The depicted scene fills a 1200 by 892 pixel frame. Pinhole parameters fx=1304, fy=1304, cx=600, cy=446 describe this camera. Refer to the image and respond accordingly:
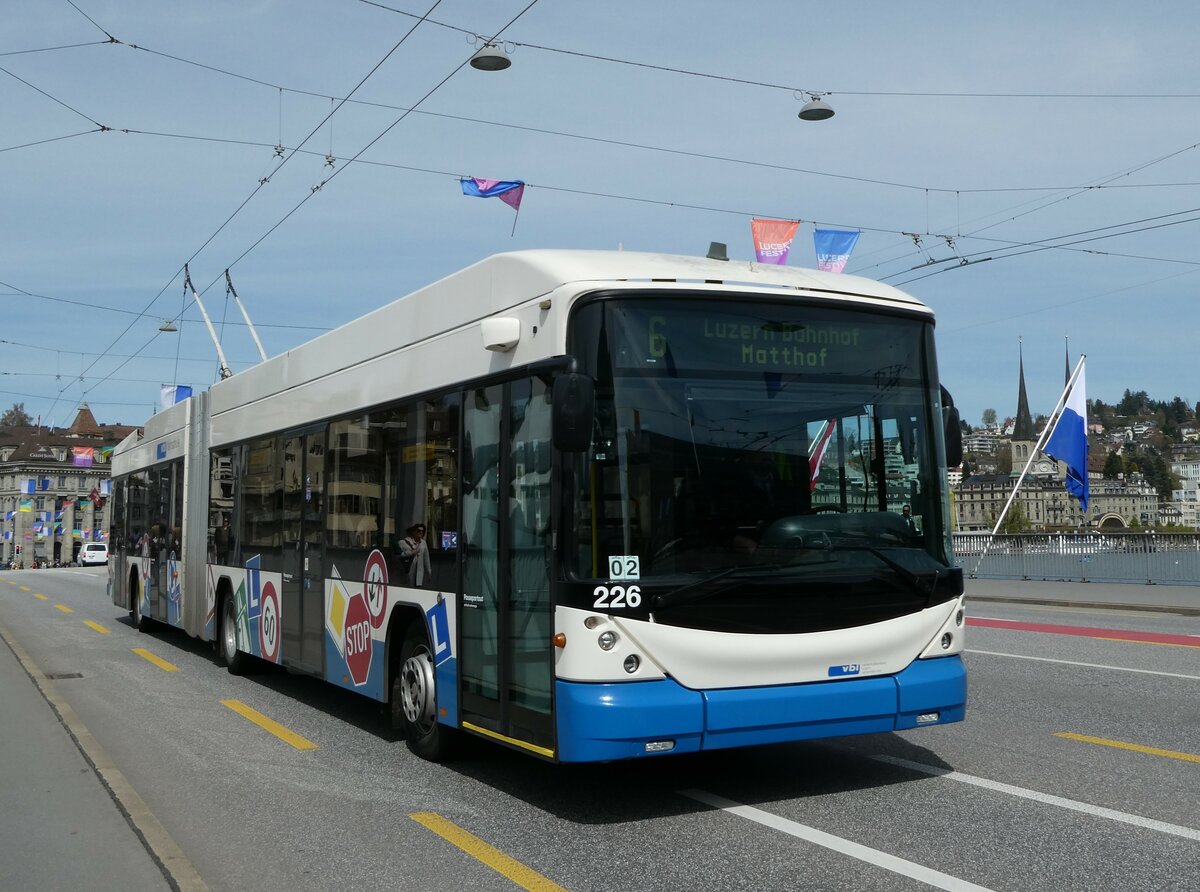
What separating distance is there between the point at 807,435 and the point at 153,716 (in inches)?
257

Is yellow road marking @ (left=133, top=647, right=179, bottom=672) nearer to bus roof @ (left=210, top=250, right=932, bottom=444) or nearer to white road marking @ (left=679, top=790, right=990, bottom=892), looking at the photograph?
bus roof @ (left=210, top=250, right=932, bottom=444)

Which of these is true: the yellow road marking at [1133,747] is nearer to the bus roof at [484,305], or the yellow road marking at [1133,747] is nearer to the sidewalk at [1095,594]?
the bus roof at [484,305]

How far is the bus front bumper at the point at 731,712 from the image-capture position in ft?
20.4

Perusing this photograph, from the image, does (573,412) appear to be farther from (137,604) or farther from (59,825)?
(137,604)

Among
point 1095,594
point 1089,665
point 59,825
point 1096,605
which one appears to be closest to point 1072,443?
point 1095,594

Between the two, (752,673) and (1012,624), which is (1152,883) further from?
(1012,624)

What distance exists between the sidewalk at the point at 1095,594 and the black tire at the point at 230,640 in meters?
14.9

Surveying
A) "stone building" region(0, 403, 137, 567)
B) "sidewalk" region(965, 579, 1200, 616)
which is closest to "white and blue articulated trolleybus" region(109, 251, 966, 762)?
"sidewalk" region(965, 579, 1200, 616)

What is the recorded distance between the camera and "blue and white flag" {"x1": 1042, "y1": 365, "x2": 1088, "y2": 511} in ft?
102

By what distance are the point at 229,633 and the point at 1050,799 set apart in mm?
9112

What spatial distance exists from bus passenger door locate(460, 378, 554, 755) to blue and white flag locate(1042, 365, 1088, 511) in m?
26.1

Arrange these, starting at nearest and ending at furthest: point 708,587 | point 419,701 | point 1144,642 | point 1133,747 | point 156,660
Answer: point 708,587, point 1133,747, point 419,701, point 1144,642, point 156,660

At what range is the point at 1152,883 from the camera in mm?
5133

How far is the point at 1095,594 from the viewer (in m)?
24.5
